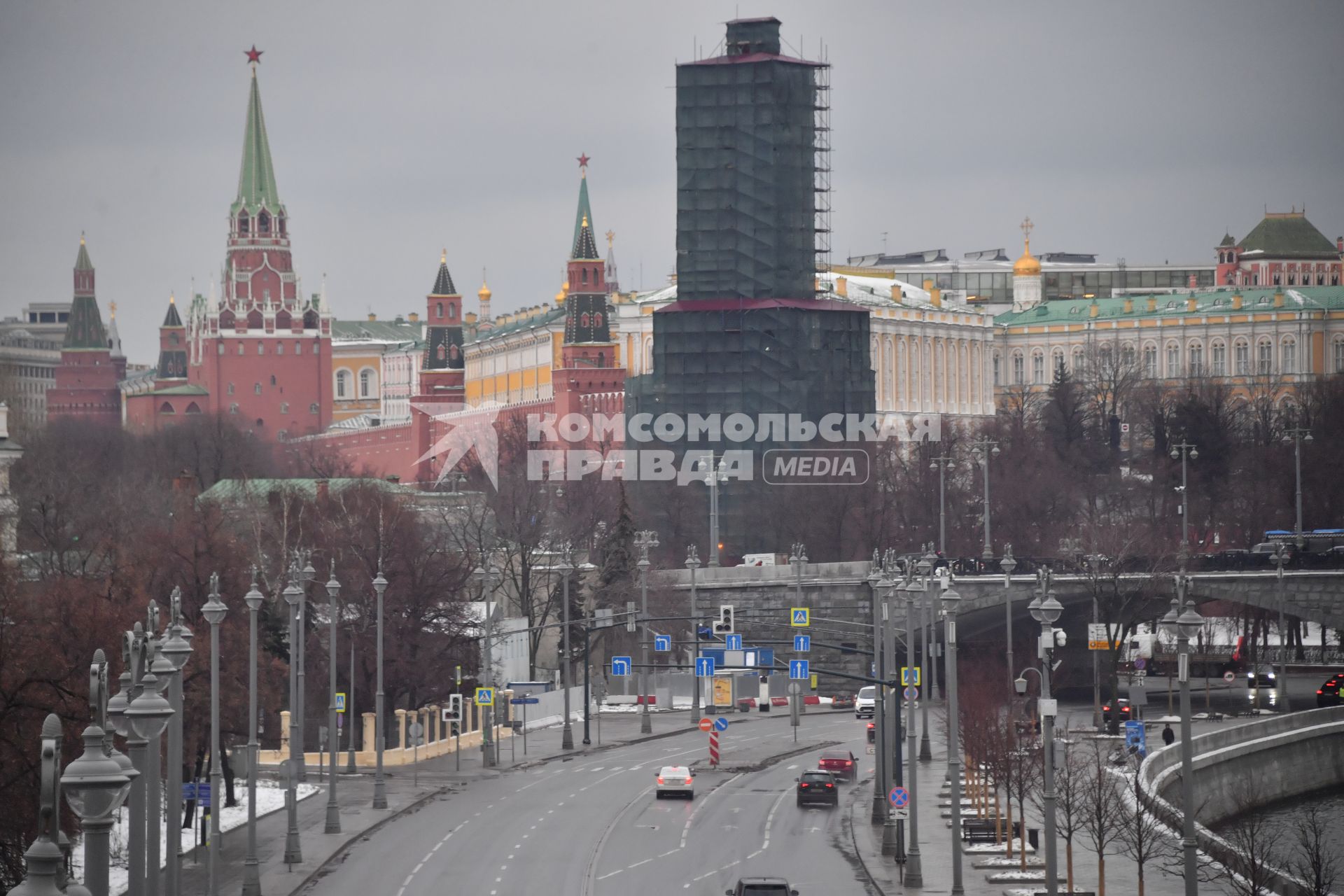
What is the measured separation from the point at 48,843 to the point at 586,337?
162 metres

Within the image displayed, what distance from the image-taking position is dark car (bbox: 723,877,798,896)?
3771 cm

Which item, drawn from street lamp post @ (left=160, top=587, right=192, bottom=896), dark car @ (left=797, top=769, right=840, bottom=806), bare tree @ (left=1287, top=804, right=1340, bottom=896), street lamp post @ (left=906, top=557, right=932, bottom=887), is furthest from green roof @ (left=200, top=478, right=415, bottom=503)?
street lamp post @ (left=160, top=587, right=192, bottom=896)

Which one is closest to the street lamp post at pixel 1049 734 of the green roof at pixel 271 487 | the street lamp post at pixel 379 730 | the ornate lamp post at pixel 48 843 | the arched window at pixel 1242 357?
the ornate lamp post at pixel 48 843

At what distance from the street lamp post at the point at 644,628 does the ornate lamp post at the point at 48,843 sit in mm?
51735

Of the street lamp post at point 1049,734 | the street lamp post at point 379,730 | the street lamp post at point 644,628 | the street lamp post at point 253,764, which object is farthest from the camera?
the street lamp post at point 644,628

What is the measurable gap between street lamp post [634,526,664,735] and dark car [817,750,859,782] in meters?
7.05

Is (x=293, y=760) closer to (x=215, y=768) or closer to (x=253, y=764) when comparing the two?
(x=253, y=764)

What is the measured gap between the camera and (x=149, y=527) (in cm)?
8600

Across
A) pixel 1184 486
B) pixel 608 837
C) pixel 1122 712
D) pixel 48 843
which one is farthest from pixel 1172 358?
pixel 48 843

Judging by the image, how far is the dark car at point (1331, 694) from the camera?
73.9 meters

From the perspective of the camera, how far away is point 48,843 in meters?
13.6

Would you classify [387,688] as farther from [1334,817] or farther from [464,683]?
[1334,817]

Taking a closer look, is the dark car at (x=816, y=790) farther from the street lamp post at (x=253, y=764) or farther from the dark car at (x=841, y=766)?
the street lamp post at (x=253, y=764)

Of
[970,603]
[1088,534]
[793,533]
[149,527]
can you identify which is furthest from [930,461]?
[149,527]
